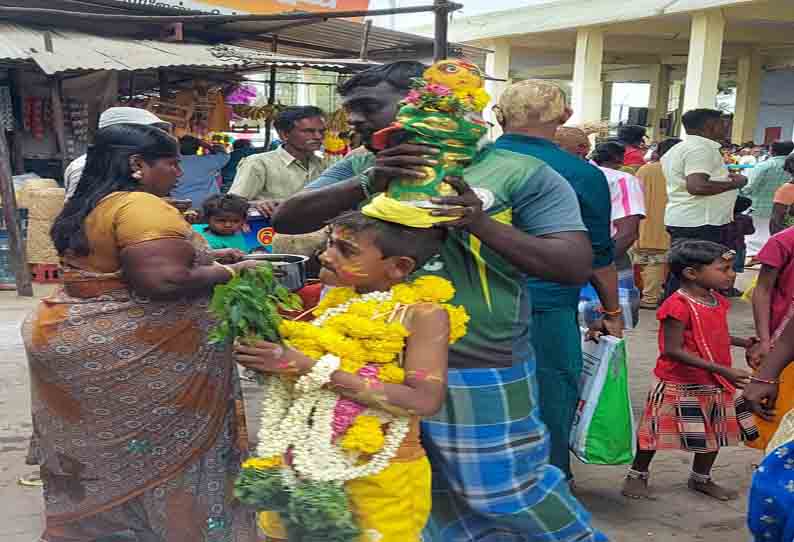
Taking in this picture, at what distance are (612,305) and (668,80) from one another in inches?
847

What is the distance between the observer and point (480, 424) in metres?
2.16

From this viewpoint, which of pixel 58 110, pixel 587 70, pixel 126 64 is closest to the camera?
pixel 126 64

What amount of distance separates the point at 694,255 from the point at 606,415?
32.2 inches

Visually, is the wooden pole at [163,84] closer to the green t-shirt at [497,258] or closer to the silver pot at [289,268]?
the silver pot at [289,268]

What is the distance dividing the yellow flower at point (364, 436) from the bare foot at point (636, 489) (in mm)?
2257

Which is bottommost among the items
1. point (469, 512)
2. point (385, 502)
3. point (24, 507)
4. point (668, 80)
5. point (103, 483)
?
point (24, 507)

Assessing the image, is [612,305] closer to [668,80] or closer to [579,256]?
[579,256]

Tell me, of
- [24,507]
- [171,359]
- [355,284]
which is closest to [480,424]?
[355,284]

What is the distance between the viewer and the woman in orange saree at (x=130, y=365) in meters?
2.80

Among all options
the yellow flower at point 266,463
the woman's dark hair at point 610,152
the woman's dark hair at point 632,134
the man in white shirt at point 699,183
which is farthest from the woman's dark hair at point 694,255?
the woman's dark hair at point 632,134

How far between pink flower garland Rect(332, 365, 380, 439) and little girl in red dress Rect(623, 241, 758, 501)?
82.5 inches

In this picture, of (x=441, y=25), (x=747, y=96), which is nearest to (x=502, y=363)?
(x=441, y=25)

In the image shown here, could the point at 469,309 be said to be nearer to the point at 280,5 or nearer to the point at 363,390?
the point at 363,390

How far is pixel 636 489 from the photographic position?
3816 millimetres
